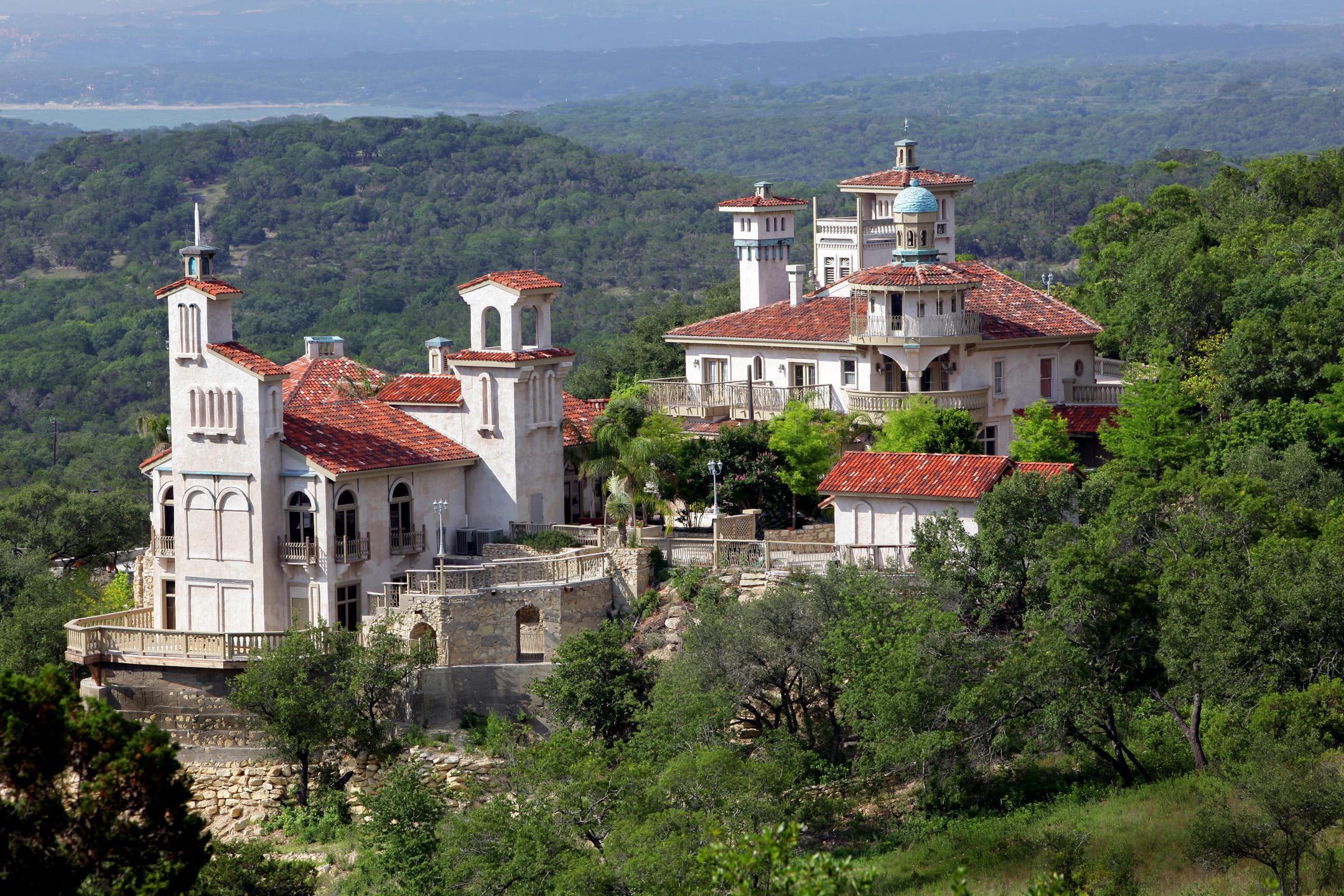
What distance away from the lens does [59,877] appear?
109 ft

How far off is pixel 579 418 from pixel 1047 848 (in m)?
22.8

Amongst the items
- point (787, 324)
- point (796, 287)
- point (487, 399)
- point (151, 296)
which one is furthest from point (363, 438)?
point (151, 296)

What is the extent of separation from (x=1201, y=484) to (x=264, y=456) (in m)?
23.0

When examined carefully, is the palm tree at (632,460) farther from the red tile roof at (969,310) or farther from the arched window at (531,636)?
the red tile roof at (969,310)

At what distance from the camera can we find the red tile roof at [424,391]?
61.0m

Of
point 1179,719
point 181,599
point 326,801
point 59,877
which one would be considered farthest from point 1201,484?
point 59,877

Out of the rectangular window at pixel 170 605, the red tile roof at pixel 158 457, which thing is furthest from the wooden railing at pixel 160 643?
the red tile roof at pixel 158 457

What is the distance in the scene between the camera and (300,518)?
186ft

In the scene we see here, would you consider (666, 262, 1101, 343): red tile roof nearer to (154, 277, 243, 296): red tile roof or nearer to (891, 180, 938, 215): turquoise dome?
(891, 180, 938, 215): turquoise dome

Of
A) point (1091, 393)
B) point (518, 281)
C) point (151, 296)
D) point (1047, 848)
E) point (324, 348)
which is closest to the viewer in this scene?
point (1047, 848)

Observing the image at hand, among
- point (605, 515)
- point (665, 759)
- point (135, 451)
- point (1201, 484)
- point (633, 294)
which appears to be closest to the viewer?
point (665, 759)

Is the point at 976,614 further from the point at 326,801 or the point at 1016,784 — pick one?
the point at 326,801

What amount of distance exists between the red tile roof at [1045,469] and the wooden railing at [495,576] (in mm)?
10844

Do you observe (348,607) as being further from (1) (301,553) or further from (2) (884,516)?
(2) (884,516)
